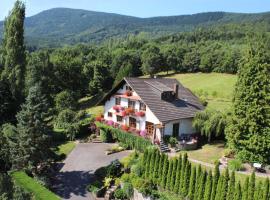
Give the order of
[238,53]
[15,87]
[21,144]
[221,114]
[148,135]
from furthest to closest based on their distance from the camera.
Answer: [238,53] < [15,87] < [148,135] < [221,114] < [21,144]

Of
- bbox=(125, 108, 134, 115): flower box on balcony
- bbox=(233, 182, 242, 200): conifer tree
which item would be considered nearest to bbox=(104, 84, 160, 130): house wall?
bbox=(125, 108, 134, 115): flower box on balcony

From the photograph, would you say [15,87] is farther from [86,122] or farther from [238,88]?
[238,88]

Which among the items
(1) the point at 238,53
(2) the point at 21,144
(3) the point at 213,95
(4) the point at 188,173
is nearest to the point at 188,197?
(4) the point at 188,173

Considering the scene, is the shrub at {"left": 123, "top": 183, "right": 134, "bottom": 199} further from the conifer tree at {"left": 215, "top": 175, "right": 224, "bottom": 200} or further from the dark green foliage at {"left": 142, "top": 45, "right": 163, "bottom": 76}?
the dark green foliage at {"left": 142, "top": 45, "right": 163, "bottom": 76}

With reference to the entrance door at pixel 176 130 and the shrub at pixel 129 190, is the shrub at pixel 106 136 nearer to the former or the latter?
the entrance door at pixel 176 130

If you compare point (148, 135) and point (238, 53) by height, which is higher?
point (238, 53)

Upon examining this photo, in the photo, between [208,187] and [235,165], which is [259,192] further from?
[235,165]

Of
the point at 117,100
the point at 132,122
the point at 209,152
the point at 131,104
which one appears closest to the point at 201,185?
the point at 209,152
